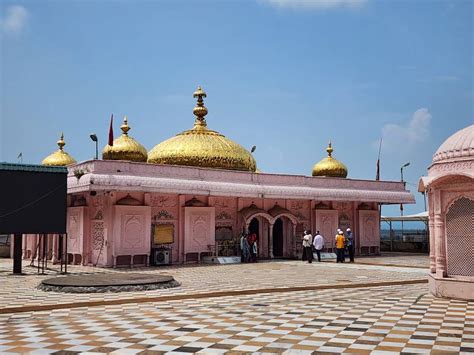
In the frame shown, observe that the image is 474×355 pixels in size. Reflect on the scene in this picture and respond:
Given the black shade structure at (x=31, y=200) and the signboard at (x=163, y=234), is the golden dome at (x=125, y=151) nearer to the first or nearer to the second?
the signboard at (x=163, y=234)

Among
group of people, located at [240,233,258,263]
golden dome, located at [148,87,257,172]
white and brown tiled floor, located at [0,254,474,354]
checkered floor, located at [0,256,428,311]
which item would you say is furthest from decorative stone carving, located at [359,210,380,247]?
white and brown tiled floor, located at [0,254,474,354]

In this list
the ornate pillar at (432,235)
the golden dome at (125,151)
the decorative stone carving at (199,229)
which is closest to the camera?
the ornate pillar at (432,235)

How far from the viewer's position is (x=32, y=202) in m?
15.6

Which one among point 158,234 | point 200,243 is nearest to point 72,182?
point 158,234

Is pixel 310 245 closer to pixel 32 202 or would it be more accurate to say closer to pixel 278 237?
pixel 278 237

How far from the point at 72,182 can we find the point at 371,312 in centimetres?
1299

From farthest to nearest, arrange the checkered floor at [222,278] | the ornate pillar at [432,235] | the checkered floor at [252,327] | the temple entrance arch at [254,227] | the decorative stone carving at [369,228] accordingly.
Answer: the decorative stone carving at [369,228]
the temple entrance arch at [254,227]
the ornate pillar at [432,235]
the checkered floor at [222,278]
the checkered floor at [252,327]

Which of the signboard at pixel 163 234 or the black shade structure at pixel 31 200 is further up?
the black shade structure at pixel 31 200

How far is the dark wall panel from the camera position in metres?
15.2

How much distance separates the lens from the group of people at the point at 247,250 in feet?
69.1

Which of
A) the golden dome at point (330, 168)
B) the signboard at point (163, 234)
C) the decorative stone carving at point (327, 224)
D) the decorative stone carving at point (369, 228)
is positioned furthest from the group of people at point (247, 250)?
A: the golden dome at point (330, 168)

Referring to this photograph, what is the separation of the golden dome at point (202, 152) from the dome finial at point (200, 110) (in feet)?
4.24

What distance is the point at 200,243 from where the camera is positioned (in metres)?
20.9

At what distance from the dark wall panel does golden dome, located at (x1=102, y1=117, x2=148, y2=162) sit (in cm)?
603
